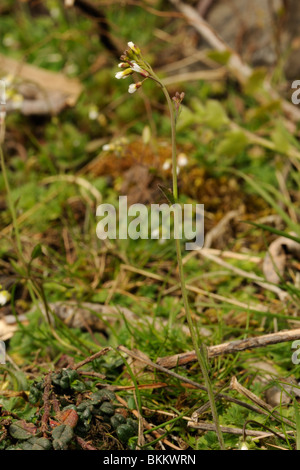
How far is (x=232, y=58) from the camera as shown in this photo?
315cm

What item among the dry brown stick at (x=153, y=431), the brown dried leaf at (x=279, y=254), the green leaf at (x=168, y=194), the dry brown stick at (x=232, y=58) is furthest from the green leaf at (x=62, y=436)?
the dry brown stick at (x=232, y=58)

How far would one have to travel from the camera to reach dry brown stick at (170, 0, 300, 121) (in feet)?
9.52

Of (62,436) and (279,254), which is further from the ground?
(279,254)

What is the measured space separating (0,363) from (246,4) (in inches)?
123

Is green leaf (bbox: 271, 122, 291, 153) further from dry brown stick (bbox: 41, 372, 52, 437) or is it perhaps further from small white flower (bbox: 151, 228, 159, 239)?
dry brown stick (bbox: 41, 372, 52, 437)

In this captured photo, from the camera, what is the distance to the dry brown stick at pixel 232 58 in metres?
2.90

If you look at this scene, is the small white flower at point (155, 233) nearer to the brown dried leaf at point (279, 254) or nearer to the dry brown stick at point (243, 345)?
the brown dried leaf at point (279, 254)

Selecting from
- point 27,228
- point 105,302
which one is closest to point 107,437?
point 105,302

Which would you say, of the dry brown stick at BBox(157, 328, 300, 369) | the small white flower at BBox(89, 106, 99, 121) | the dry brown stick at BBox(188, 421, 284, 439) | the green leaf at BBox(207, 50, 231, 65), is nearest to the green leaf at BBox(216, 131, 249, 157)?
the green leaf at BBox(207, 50, 231, 65)

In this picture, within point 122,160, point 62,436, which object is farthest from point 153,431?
point 122,160

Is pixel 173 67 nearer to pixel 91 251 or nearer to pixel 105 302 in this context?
pixel 91 251

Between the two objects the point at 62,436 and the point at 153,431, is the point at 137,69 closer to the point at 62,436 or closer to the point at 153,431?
the point at 62,436

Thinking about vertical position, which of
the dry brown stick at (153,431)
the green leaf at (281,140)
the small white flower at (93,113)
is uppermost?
the small white flower at (93,113)

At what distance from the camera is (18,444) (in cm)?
125
